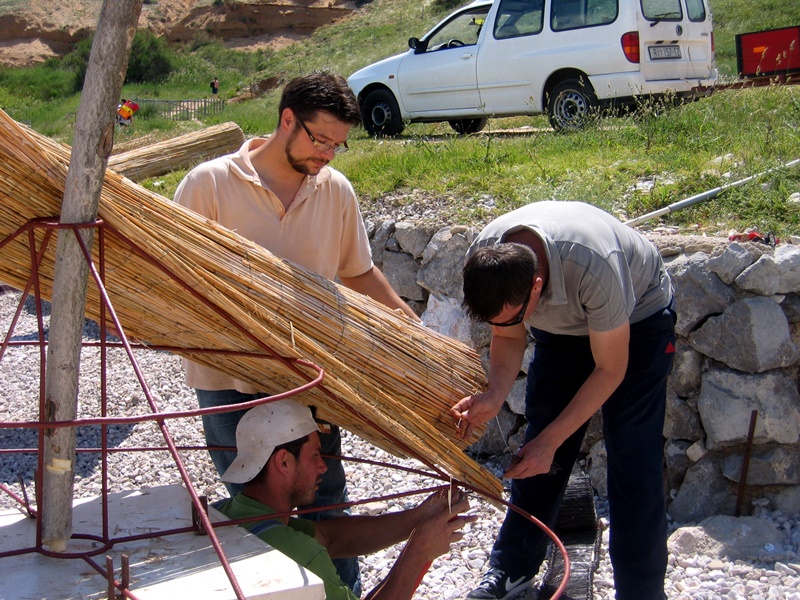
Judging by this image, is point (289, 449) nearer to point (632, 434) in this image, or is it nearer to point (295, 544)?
point (295, 544)

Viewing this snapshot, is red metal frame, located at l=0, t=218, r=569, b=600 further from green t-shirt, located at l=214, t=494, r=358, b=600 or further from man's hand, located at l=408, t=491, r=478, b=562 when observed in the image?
man's hand, located at l=408, t=491, r=478, b=562

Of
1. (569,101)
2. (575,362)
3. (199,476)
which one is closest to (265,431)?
→ (575,362)

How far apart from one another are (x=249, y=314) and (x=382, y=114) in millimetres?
8401

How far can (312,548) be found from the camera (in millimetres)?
2162

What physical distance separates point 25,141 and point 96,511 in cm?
91

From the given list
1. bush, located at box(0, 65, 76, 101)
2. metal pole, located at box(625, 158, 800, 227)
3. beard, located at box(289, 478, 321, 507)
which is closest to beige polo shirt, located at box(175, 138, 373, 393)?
beard, located at box(289, 478, 321, 507)

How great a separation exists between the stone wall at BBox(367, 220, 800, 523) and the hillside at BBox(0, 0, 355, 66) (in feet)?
102

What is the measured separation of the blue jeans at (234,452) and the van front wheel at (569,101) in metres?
5.69

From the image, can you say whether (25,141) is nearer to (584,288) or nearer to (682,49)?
(584,288)

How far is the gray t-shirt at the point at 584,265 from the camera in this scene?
2484 millimetres

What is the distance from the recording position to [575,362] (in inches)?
116

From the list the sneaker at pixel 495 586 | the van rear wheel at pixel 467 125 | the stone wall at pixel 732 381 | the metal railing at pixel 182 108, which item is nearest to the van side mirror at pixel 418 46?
the van rear wheel at pixel 467 125

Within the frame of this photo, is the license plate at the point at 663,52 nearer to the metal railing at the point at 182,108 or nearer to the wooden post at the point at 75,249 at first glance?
the wooden post at the point at 75,249

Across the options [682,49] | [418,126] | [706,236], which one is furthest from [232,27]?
[706,236]
